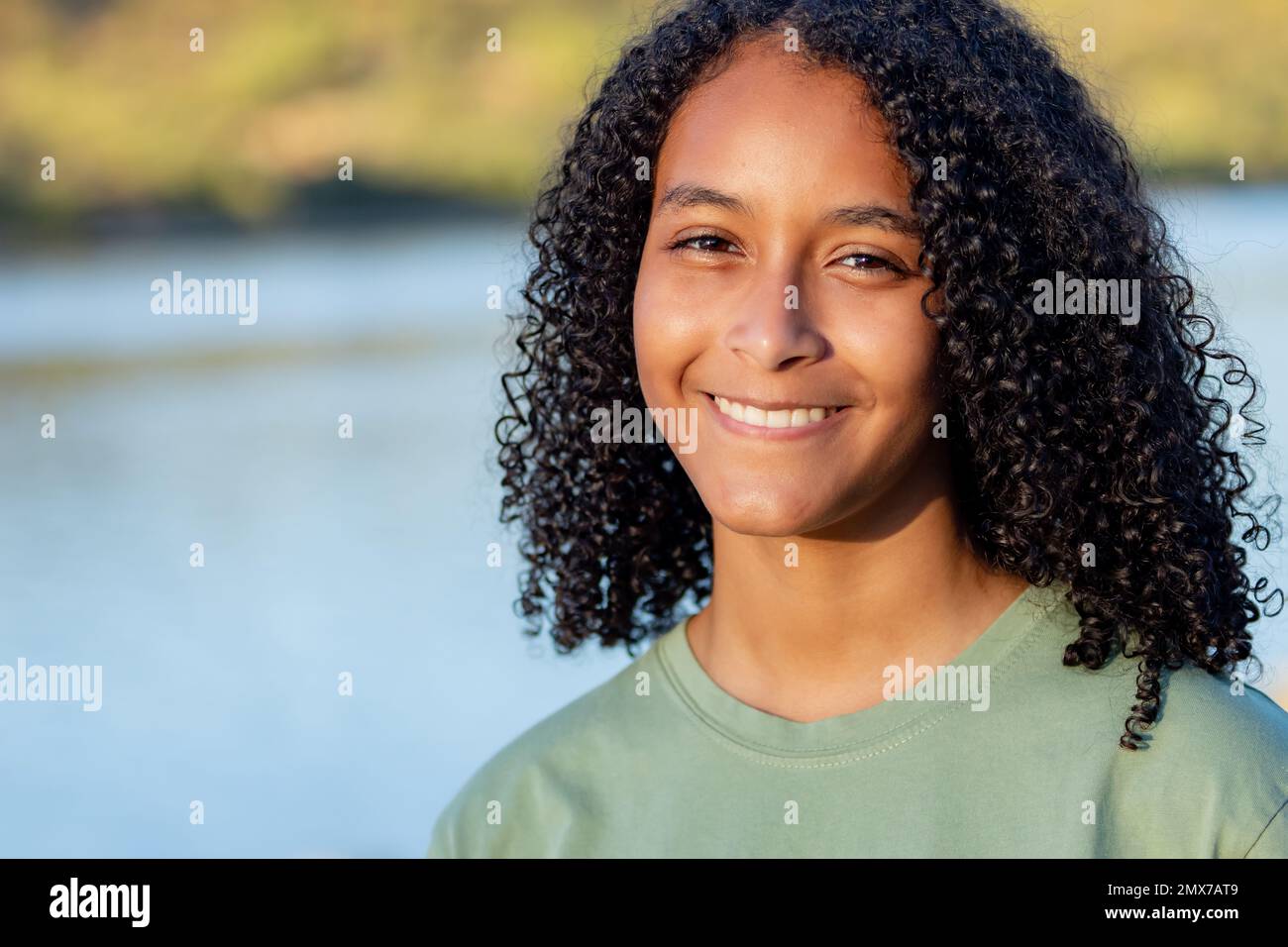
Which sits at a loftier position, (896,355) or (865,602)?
(896,355)

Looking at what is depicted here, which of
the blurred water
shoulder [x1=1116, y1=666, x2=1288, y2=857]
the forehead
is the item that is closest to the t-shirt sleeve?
shoulder [x1=1116, y1=666, x2=1288, y2=857]

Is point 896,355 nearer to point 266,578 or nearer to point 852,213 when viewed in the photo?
point 852,213

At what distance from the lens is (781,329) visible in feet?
6.35

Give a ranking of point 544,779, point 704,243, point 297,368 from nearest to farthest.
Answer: point 704,243 < point 544,779 < point 297,368

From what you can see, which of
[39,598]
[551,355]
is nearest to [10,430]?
[39,598]

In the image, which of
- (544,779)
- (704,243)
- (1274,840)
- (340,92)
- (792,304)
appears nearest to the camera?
(1274,840)

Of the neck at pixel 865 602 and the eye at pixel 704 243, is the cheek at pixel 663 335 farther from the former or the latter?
the neck at pixel 865 602

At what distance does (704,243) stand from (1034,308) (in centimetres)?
44

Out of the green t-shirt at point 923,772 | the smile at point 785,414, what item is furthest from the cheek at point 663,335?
the green t-shirt at point 923,772

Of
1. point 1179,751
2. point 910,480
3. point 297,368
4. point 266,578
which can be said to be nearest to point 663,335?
point 910,480

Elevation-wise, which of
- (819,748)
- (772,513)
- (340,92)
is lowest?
(819,748)

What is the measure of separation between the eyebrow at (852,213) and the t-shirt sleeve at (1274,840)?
810 millimetres

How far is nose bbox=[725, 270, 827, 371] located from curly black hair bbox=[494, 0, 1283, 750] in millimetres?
165

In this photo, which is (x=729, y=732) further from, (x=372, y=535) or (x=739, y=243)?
(x=372, y=535)
